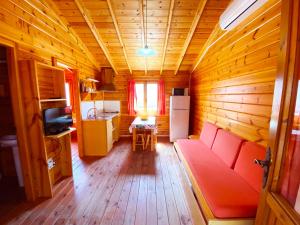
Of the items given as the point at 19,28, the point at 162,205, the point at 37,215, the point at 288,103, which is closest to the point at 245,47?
the point at 288,103

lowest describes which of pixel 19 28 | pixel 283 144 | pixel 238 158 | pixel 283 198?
pixel 238 158

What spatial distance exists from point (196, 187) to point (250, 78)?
1.62 meters

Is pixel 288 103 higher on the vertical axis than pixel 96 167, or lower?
higher

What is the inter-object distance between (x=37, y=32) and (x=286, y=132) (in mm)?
3171

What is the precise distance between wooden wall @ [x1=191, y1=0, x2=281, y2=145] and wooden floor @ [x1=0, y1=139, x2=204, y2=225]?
1272 mm

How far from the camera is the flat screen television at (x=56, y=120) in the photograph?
2246mm

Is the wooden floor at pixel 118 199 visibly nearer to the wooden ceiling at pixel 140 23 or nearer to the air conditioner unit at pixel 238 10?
the air conditioner unit at pixel 238 10

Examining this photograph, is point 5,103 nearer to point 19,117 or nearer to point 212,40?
point 19,117

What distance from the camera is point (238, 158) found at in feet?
7.01

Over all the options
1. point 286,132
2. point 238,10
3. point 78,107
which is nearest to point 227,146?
point 286,132

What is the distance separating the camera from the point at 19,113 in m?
2.02

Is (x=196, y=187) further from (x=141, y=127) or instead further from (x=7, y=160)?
(x=7, y=160)

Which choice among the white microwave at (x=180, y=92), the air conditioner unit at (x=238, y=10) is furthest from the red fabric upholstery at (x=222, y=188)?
the white microwave at (x=180, y=92)

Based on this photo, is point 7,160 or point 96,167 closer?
point 7,160
